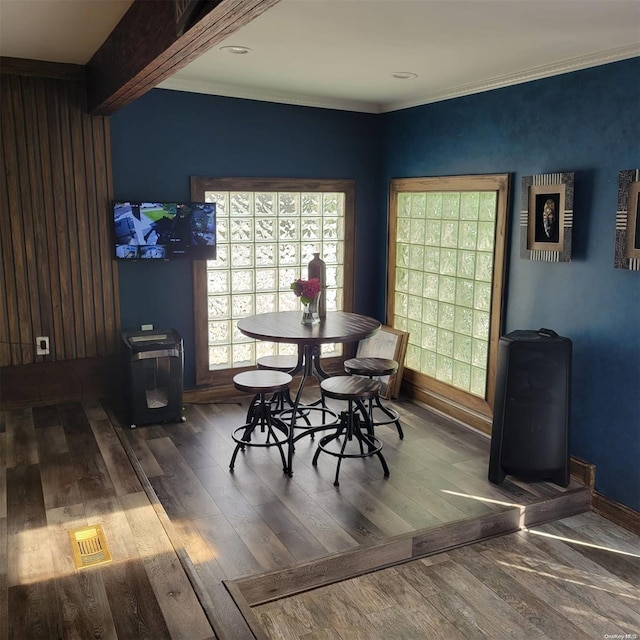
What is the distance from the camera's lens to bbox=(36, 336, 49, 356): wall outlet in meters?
4.59

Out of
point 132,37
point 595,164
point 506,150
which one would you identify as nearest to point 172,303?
point 132,37

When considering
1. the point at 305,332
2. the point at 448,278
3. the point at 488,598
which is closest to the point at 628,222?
the point at 448,278

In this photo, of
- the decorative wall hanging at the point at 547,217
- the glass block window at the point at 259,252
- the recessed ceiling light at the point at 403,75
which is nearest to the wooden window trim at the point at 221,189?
the glass block window at the point at 259,252

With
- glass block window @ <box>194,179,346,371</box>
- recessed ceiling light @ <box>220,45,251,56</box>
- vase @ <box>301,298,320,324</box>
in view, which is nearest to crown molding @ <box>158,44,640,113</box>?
glass block window @ <box>194,179,346,371</box>

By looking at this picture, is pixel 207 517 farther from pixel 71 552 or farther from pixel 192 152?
pixel 192 152

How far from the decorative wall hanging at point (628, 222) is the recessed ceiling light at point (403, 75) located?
60.4 inches

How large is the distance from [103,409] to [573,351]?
10.7 ft

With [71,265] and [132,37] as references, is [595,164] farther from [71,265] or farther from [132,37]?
[71,265]

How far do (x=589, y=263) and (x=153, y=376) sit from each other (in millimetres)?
2973

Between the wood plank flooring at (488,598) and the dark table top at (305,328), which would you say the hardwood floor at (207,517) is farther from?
the dark table top at (305,328)

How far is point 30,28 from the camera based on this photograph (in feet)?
11.1

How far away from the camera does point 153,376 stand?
4.55 metres

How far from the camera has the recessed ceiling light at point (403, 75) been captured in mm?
4152

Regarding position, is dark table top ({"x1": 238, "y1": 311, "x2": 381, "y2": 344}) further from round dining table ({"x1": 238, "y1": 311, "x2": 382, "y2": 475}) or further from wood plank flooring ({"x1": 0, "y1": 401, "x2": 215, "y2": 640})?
wood plank flooring ({"x1": 0, "y1": 401, "x2": 215, "y2": 640})
